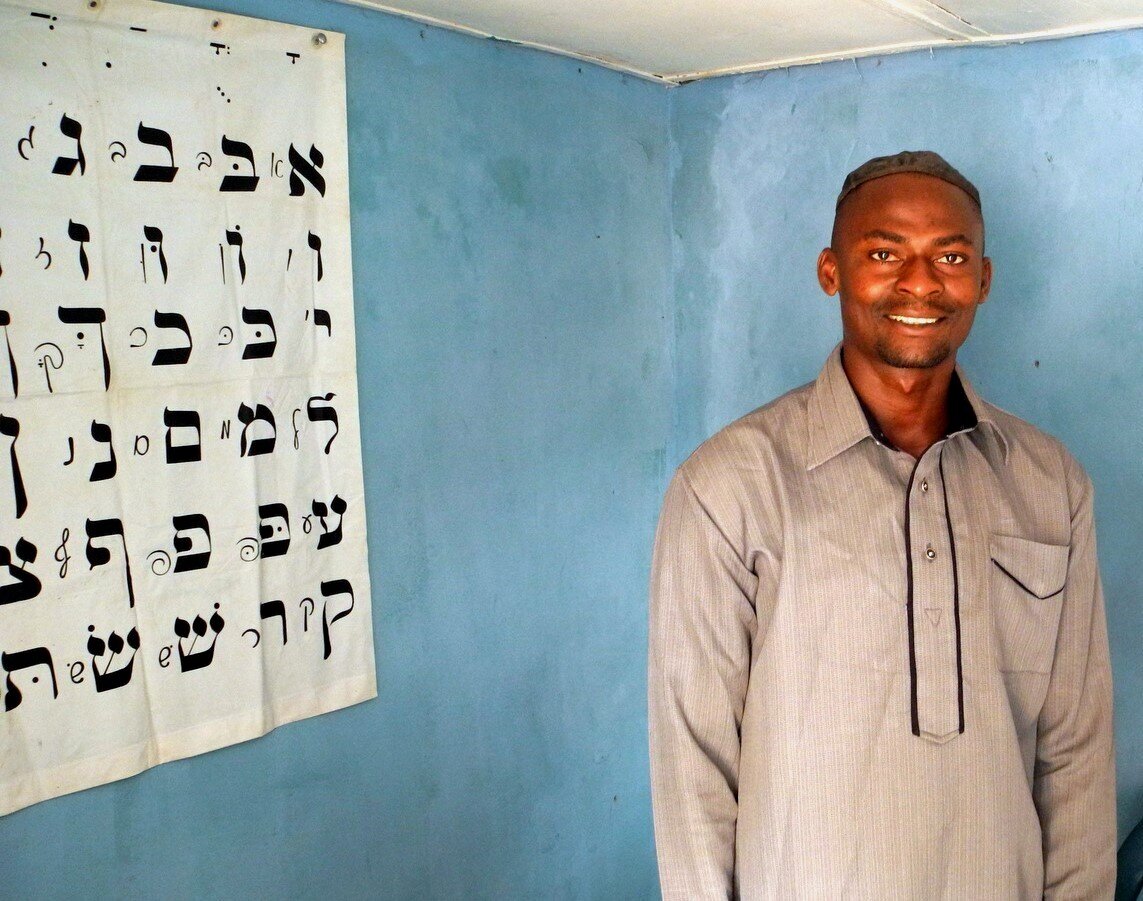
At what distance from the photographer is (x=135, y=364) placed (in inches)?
62.2

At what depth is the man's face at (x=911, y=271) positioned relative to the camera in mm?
1558

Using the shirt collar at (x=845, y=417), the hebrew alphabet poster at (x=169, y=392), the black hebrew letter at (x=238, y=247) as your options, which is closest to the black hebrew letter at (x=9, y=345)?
the hebrew alphabet poster at (x=169, y=392)

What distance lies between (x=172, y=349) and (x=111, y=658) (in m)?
0.46

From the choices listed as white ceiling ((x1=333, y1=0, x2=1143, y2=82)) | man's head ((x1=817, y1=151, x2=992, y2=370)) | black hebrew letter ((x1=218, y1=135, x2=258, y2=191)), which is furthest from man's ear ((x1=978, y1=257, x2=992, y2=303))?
black hebrew letter ((x1=218, y1=135, x2=258, y2=191))

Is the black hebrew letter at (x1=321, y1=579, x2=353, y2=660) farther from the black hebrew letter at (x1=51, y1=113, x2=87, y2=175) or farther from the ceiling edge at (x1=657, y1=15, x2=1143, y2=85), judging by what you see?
the ceiling edge at (x1=657, y1=15, x2=1143, y2=85)

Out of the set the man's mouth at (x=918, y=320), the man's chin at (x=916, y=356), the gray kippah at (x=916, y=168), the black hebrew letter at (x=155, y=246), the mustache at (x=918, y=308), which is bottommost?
the man's chin at (x=916, y=356)

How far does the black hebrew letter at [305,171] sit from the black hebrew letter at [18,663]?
2.65 feet

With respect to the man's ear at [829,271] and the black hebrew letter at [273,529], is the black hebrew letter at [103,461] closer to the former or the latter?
Result: the black hebrew letter at [273,529]

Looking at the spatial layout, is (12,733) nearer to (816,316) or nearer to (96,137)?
(96,137)

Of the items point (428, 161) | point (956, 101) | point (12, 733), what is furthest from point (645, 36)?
point (12, 733)

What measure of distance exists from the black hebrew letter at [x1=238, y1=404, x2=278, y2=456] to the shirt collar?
858 mm

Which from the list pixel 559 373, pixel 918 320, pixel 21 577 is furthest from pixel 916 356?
pixel 21 577

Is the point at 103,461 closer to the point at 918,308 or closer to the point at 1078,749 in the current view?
the point at 918,308

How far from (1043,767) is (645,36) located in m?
1.50
